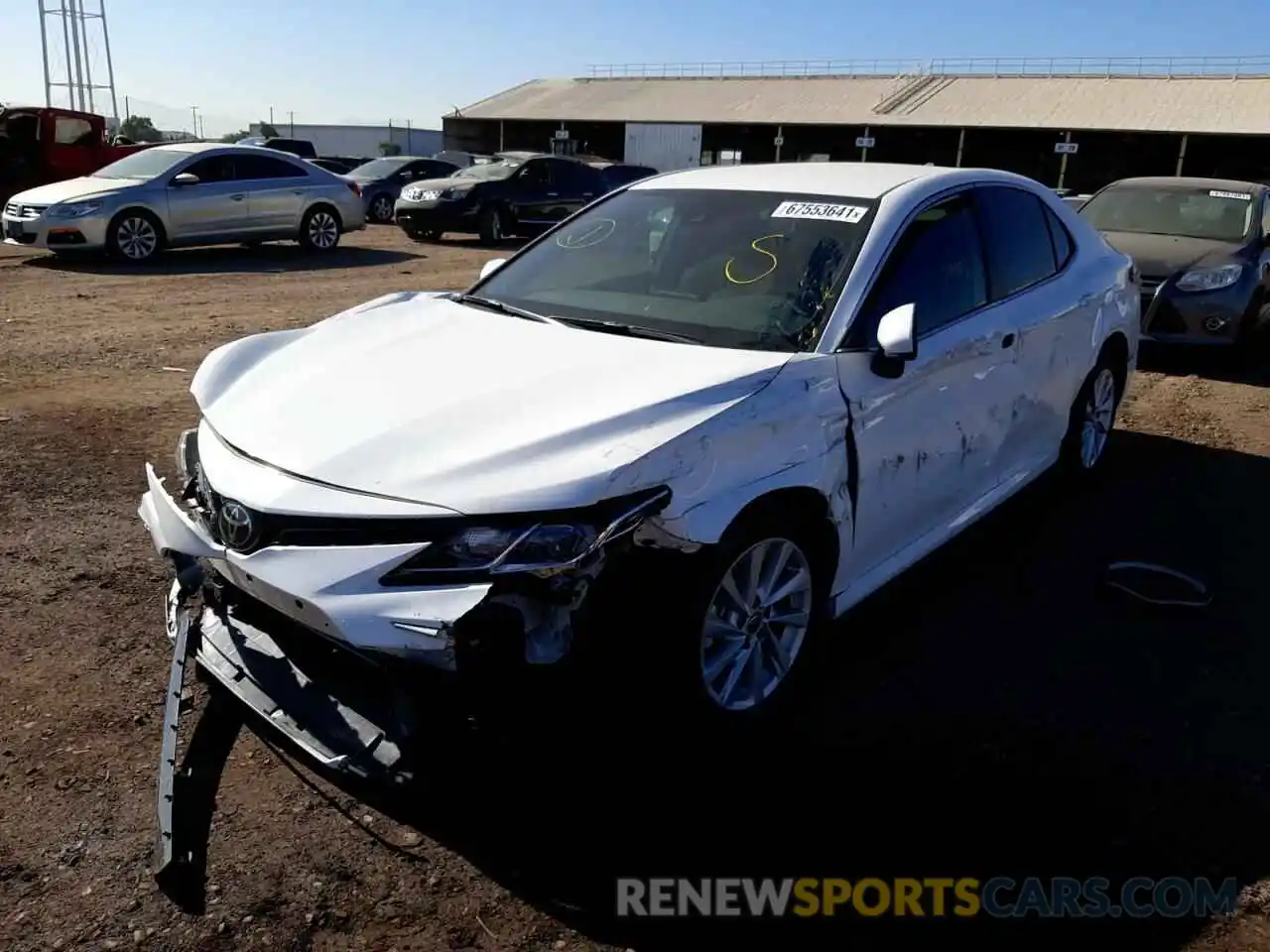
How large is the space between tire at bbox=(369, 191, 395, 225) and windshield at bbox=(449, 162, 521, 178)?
12.9 feet

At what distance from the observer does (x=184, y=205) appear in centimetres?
1418

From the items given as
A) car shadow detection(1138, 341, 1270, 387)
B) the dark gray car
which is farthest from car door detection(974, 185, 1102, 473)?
the dark gray car

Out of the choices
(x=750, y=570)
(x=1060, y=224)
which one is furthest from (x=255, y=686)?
(x=1060, y=224)

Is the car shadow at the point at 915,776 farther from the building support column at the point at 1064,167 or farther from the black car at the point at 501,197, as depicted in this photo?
the building support column at the point at 1064,167

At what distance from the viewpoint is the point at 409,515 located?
2580 millimetres

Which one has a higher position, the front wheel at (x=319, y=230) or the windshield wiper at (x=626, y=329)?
the windshield wiper at (x=626, y=329)

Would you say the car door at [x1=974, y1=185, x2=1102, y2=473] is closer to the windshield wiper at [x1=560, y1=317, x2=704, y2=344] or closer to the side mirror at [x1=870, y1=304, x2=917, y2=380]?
the side mirror at [x1=870, y1=304, x2=917, y2=380]

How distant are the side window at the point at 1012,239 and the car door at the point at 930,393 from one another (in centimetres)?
12

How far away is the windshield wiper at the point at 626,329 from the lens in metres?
3.56

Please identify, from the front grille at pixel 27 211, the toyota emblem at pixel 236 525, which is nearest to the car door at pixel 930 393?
the toyota emblem at pixel 236 525

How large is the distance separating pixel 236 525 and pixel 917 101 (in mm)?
51675

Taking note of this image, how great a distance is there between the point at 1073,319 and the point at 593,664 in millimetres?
3487

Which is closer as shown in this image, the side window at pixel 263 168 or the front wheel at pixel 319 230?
the side window at pixel 263 168

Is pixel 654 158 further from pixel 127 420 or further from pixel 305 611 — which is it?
pixel 305 611
